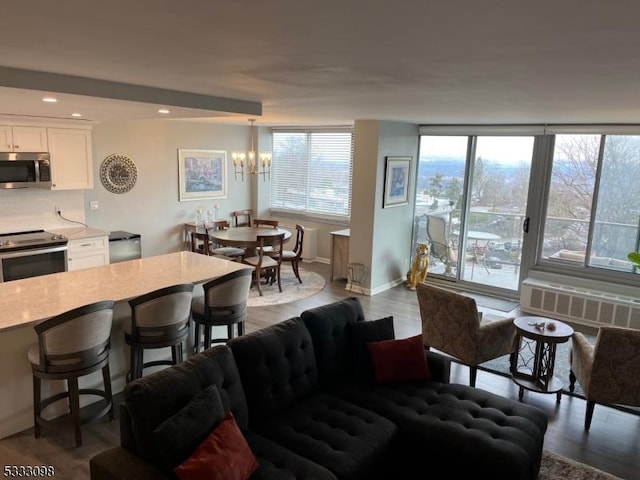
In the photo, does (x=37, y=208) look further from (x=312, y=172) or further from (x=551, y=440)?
(x=551, y=440)

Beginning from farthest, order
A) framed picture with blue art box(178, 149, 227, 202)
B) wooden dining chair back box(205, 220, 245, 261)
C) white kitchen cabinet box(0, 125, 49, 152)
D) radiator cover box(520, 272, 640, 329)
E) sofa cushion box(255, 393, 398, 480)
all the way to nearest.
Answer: framed picture with blue art box(178, 149, 227, 202) < wooden dining chair back box(205, 220, 245, 261) < radiator cover box(520, 272, 640, 329) < white kitchen cabinet box(0, 125, 49, 152) < sofa cushion box(255, 393, 398, 480)

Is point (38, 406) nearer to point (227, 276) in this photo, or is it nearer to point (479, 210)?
point (227, 276)

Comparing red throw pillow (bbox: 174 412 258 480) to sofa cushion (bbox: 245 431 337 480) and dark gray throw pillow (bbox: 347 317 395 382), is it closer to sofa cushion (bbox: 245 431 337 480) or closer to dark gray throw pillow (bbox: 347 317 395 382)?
sofa cushion (bbox: 245 431 337 480)

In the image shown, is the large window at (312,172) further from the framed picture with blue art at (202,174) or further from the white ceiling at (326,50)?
the white ceiling at (326,50)

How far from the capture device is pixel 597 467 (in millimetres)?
3182

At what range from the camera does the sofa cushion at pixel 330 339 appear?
3.33 metres

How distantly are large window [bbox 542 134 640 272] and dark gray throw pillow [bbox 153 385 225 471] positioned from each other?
5585 mm

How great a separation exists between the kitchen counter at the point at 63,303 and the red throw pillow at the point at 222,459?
1537mm

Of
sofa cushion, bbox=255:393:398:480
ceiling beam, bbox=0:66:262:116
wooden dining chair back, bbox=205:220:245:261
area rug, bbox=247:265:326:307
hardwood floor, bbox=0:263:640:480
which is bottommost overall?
hardwood floor, bbox=0:263:640:480

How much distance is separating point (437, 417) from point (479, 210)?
474 cm

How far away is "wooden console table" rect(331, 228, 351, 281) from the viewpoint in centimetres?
740

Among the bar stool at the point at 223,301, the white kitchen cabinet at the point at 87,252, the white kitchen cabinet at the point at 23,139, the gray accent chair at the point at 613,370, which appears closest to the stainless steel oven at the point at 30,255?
the white kitchen cabinet at the point at 87,252

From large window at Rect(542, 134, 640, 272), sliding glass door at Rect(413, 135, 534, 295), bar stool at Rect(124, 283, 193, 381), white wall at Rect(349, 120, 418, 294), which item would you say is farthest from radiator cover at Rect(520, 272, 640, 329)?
bar stool at Rect(124, 283, 193, 381)

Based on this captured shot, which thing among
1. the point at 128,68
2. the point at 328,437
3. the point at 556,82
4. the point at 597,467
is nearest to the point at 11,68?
the point at 128,68
